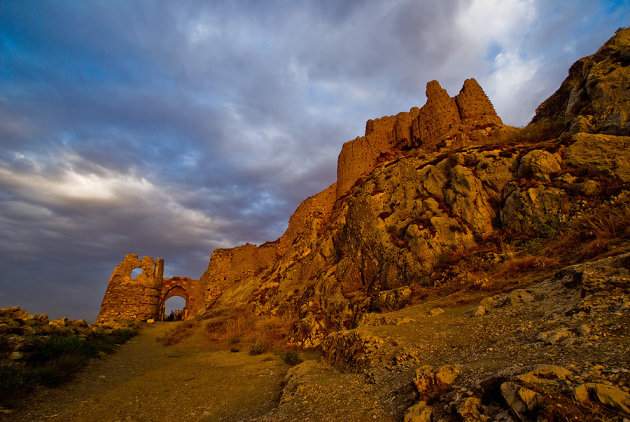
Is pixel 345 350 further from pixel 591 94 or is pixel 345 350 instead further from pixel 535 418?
pixel 591 94

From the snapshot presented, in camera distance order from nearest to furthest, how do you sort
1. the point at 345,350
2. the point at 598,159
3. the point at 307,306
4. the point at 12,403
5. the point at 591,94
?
the point at 12,403, the point at 345,350, the point at 598,159, the point at 591,94, the point at 307,306

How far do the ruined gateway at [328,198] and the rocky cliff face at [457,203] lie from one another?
203 cm

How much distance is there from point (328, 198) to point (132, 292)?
64.8 feet

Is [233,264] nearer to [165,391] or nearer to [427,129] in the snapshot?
[165,391]

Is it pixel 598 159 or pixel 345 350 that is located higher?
pixel 598 159

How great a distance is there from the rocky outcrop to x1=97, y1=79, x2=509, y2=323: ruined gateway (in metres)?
6.50

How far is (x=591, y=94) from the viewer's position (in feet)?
38.4

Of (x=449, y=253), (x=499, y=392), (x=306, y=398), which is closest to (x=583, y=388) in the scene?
(x=499, y=392)

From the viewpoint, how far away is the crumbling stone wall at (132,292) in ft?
78.0

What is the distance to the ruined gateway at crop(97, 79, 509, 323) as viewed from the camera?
21.0m

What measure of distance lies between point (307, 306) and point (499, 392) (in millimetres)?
11062

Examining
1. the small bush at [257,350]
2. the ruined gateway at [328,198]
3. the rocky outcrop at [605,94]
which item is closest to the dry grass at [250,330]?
the small bush at [257,350]

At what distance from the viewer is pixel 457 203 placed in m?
11.1

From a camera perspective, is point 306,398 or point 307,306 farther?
point 307,306
